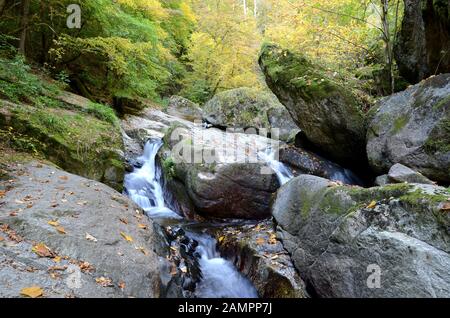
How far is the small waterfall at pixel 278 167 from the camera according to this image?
9.35m

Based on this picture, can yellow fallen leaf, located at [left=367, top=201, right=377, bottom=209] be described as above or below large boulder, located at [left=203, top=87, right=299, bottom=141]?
below

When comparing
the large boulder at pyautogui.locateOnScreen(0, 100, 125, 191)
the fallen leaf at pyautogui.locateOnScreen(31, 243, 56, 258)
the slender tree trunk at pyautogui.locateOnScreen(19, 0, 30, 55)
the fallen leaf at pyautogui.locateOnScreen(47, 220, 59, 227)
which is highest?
the slender tree trunk at pyautogui.locateOnScreen(19, 0, 30, 55)

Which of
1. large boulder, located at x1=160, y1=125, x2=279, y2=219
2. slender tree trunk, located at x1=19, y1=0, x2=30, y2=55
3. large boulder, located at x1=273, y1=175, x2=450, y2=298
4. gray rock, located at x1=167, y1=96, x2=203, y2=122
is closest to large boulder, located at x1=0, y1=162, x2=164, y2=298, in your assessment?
large boulder, located at x1=273, y1=175, x2=450, y2=298

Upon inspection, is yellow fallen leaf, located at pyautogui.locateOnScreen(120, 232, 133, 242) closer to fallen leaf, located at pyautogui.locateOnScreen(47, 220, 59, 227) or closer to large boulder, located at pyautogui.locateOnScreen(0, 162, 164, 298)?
large boulder, located at pyautogui.locateOnScreen(0, 162, 164, 298)

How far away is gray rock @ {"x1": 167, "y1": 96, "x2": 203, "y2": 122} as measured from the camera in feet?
59.8

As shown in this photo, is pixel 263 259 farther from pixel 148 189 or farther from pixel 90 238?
pixel 148 189

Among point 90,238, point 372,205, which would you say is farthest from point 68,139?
point 372,205

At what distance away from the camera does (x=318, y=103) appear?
9367mm

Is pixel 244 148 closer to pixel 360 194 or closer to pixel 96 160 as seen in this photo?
pixel 96 160

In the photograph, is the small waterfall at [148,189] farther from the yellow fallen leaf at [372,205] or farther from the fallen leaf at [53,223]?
the yellow fallen leaf at [372,205]

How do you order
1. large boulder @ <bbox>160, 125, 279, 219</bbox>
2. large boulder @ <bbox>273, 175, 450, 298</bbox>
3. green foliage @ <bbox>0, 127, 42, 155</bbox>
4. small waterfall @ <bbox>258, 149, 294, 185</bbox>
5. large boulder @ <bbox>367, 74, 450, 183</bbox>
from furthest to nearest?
small waterfall @ <bbox>258, 149, 294, 185</bbox> < large boulder @ <bbox>160, 125, 279, 219</bbox> < large boulder @ <bbox>367, 74, 450, 183</bbox> < green foliage @ <bbox>0, 127, 42, 155</bbox> < large boulder @ <bbox>273, 175, 450, 298</bbox>

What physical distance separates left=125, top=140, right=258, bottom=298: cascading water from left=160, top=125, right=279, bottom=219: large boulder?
77 centimetres

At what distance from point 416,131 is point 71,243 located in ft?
23.2
